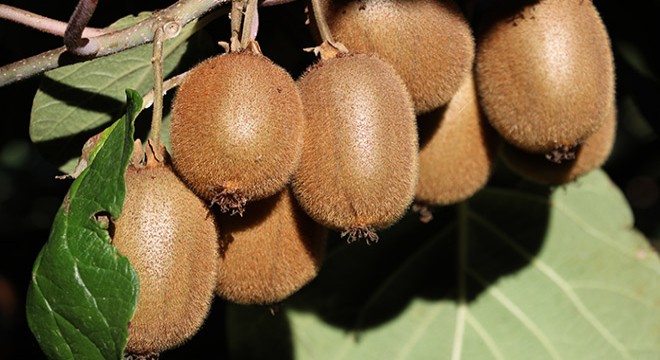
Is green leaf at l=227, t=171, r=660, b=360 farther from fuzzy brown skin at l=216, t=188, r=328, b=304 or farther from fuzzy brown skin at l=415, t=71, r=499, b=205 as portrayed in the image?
fuzzy brown skin at l=216, t=188, r=328, b=304

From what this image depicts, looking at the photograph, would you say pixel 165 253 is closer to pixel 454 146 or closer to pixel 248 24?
pixel 248 24

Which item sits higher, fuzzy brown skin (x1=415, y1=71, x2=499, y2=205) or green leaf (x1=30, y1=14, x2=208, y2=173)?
green leaf (x1=30, y1=14, x2=208, y2=173)

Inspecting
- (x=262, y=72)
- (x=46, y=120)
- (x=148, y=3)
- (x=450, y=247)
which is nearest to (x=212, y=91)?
(x=262, y=72)

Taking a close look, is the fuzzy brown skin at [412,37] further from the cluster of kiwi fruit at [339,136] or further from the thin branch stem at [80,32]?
the thin branch stem at [80,32]

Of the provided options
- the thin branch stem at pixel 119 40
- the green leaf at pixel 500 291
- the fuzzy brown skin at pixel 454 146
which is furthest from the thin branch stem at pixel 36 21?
the green leaf at pixel 500 291

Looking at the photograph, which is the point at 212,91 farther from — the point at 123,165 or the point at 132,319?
the point at 132,319

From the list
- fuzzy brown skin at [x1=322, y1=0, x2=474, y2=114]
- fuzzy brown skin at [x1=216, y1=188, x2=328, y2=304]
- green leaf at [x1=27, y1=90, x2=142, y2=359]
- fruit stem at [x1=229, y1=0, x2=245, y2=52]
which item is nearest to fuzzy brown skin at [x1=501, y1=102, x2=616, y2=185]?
fuzzy brown skin at [x1=322, y1=0, x2=474, y2=114]
